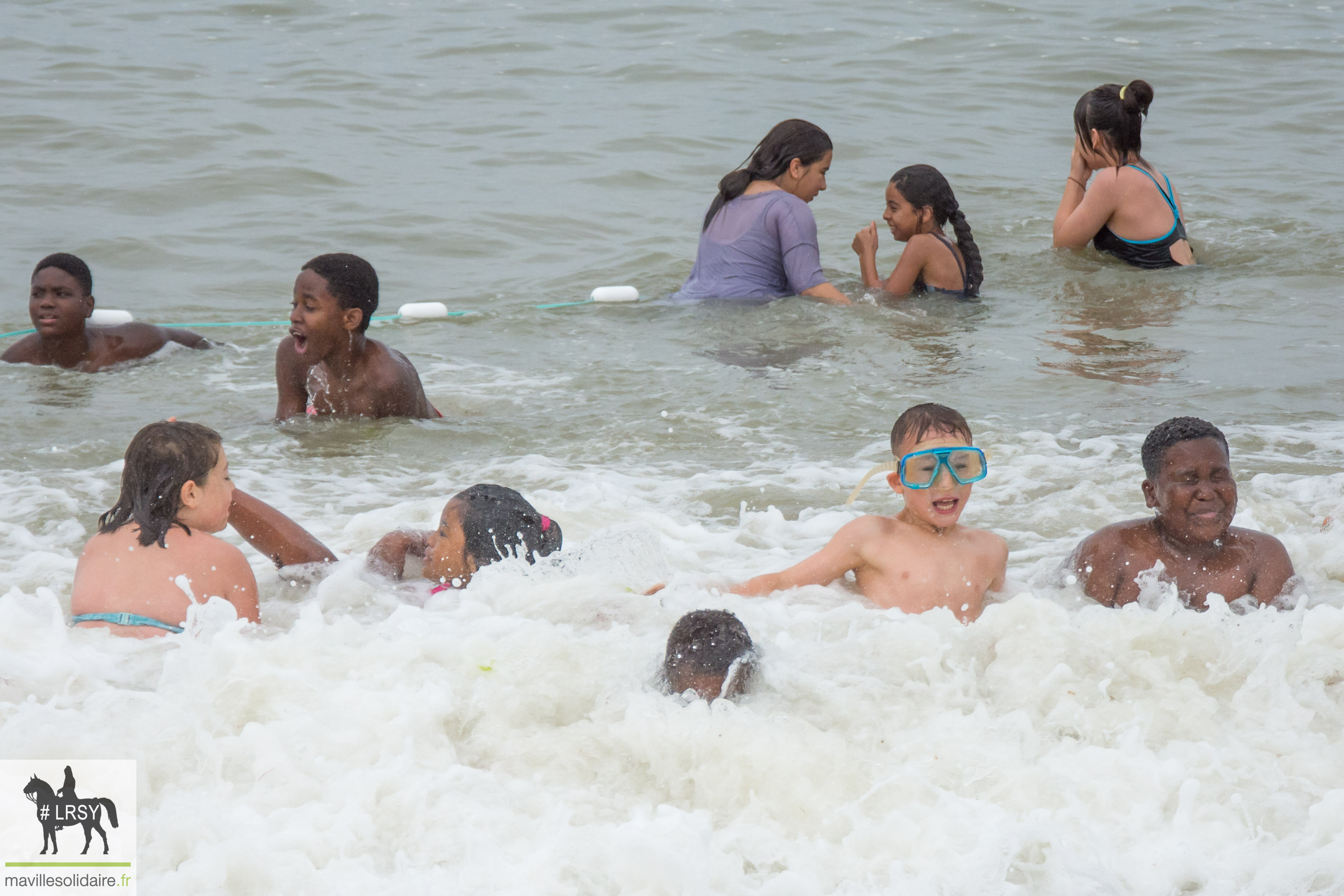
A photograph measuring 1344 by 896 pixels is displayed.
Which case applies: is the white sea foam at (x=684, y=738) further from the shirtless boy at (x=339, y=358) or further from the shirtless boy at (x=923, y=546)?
the shirtless boy at (x=339, y=358)

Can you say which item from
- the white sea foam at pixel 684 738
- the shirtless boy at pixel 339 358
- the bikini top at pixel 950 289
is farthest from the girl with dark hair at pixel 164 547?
the bikini top at pixel 950 289

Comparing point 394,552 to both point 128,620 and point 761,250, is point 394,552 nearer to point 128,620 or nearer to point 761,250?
point 128,620

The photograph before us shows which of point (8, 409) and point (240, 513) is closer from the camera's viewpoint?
point (240, 513)

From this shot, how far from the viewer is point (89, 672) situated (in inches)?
145

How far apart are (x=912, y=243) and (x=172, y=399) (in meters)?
4.53

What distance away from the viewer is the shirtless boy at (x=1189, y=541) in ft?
14.2

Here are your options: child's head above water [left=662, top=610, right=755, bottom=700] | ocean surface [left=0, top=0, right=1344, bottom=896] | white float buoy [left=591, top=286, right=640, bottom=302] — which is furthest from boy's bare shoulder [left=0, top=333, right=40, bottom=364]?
child's head above water [left=662, top=610, right=755, bottom=700]

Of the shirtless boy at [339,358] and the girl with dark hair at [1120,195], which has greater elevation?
the girl with dark hair at [1120,195]

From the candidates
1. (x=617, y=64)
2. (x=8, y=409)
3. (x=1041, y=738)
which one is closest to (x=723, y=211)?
(x=8, y=409)

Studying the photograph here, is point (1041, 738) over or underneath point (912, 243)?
underneath

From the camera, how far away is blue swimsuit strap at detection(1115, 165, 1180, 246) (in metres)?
8.93

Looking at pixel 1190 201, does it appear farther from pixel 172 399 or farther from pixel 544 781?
pixel 544 781

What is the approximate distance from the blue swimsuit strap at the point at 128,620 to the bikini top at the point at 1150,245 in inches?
286

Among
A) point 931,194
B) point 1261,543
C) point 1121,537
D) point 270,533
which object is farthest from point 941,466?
point 931,194
